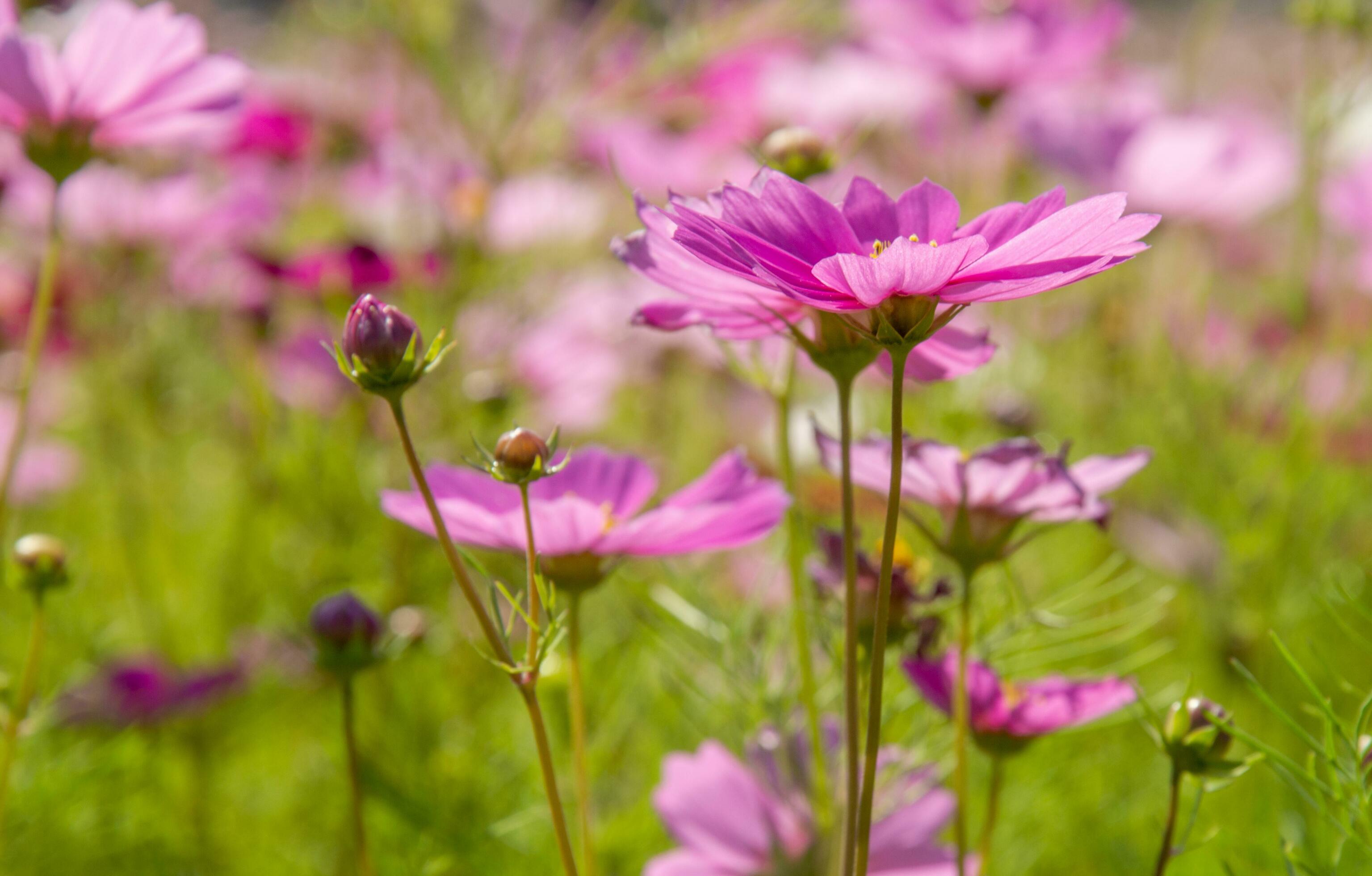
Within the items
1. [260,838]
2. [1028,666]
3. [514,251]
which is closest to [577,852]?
[1028,666]

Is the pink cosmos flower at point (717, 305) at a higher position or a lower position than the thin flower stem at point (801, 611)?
higher

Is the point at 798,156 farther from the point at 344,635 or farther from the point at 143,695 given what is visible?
the point at 143,695

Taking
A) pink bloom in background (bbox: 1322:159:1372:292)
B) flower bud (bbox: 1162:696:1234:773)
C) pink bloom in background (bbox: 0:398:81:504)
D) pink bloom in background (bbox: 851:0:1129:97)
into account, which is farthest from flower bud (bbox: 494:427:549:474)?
pink bloom in background (bbox: 0:398:81:504)

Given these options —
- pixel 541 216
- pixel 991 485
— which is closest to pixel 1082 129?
pixel 541 216

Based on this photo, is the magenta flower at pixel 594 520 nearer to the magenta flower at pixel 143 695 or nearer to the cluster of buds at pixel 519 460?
the cluster of buds at pixel 519 460

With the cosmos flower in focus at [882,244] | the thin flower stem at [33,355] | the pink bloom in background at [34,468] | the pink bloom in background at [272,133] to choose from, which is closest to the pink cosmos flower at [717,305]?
the cosmos flower in focus at [882,244]

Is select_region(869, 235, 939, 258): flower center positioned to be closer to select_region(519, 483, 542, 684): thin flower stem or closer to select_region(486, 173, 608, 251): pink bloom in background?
select_region(519, 483, 542, 684): thin flower stem
